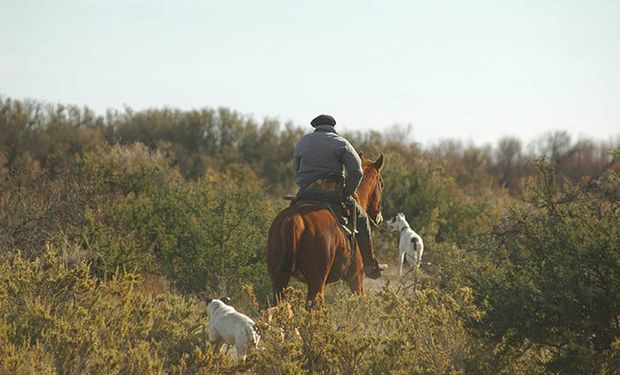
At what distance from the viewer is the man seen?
30.1ft

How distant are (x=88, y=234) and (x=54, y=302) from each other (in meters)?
3.96

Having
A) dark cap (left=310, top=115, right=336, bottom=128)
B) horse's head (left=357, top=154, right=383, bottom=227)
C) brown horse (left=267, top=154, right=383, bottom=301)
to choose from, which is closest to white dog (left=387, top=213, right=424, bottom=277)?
horse's head (left=357, top=154, right=383, bottom=227)

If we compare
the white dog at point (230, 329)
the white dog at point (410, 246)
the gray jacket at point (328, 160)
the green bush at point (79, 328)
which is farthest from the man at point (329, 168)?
the white dog at point (410, 246)

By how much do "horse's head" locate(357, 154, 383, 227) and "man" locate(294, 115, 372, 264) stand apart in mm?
783

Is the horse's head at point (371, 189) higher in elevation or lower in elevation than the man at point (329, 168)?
lower

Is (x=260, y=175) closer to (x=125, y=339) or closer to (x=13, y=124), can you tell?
(x=13, y=124)

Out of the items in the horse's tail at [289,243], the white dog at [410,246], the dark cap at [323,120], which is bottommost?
the white dog at [410,246]

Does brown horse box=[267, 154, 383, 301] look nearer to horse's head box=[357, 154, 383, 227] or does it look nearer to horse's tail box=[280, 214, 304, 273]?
horse's tail box=[280, 214, 304, 273]

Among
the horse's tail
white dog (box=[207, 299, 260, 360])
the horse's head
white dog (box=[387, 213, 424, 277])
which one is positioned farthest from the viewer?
white dog (box=[387, 213, 424, 277])

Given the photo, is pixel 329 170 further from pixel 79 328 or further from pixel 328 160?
pixel 79 328

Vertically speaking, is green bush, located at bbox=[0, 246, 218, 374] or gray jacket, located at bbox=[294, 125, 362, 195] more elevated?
gray jacket, located at bbox=[294, 125, 362, 195]

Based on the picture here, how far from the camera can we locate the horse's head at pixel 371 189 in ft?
33.4

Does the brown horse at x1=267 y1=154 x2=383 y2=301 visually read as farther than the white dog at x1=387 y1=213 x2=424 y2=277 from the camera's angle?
No

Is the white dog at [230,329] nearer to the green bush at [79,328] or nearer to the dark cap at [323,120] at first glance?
the green bush at [79,328]
